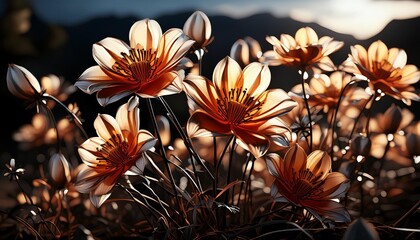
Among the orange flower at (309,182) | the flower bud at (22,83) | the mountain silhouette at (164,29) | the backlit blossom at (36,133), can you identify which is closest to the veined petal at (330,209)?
the orange flower at (309,182)

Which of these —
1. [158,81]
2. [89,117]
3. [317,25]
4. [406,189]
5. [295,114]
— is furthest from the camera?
[89,117]

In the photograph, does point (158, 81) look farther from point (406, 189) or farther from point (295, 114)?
point (406, 189)

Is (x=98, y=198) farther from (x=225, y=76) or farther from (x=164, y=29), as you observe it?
(x=164, y=29)

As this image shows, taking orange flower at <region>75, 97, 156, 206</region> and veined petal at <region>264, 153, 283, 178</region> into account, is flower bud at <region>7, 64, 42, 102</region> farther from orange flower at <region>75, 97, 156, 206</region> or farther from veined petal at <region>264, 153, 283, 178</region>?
veined petal at <region>264, 153, 283, 178</region>

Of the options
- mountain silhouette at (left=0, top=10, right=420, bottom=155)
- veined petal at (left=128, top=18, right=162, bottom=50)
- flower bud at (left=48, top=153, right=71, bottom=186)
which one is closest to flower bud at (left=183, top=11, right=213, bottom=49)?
veined petal at (left=128, top=18, right=162, bottom=50)

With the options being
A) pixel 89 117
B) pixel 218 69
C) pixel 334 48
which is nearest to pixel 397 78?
pixel 334 48

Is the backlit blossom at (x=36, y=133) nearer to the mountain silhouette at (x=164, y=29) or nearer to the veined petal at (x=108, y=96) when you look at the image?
the veined petal at (x=108, y=96)
